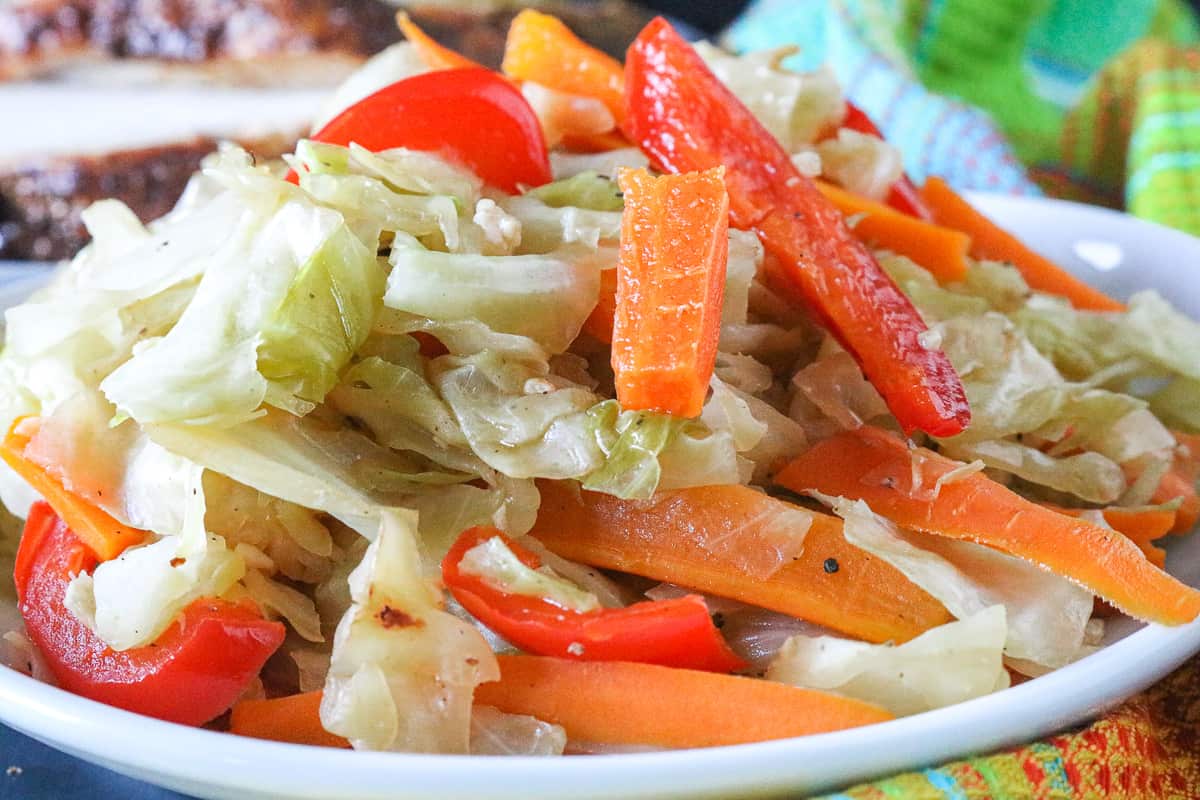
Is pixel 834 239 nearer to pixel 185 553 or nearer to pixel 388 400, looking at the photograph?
pixel 388 400

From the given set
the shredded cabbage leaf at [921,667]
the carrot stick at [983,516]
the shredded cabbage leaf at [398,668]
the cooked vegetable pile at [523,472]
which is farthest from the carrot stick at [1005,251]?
the shredded cabbage leaf at [398,668]

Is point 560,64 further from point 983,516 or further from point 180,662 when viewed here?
point 180,662

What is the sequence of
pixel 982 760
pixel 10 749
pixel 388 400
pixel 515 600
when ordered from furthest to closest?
pixel 10 749 → pixel 388 400 → pixel 515 600 → pixel 982 760

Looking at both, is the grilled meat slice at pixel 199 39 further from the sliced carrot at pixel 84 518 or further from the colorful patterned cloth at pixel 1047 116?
the sliced carrot at pixel 84 518

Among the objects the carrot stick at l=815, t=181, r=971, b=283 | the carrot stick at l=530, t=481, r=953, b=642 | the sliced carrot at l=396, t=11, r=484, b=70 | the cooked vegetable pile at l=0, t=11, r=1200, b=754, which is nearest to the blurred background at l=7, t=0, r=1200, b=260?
the carrot stick at l=815, t=181, r=971, b=283

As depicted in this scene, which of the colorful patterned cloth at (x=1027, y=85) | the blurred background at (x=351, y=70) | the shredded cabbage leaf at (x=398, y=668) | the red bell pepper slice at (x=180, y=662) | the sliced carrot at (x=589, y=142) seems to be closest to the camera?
the shredded cabbage leaf at (x=398, y=668)

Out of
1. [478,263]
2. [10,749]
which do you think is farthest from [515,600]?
[10,749]
